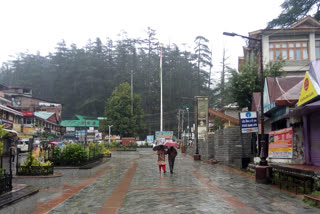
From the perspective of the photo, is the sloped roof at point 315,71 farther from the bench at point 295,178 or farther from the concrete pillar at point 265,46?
the concrete pillar at point 265,46

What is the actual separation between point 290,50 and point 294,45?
592mm

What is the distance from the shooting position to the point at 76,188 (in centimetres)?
1158

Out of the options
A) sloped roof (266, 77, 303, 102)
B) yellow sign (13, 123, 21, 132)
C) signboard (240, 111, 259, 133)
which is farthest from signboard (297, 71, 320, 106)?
yellow sign (13, 123, 21, 132)

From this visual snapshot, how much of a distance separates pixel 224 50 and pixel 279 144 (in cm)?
4568

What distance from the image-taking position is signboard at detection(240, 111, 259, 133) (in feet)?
52.6

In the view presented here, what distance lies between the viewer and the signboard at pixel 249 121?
1602 cm

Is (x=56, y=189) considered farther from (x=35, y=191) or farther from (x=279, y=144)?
(x=279, y=144)

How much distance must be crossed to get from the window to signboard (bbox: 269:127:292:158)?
59.0ft

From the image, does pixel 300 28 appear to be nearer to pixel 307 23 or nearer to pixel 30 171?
pixel 307 23

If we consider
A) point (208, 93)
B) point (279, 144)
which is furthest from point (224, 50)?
point (279, 144)

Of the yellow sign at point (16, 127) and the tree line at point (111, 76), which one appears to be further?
the tree line at point (111, 76)

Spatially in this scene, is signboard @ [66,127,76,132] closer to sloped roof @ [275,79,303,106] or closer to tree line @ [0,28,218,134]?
tree line @ [0,28,218,134]

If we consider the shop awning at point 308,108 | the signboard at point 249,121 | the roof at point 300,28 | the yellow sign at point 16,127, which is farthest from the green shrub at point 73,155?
the yellow sign at point 16,127

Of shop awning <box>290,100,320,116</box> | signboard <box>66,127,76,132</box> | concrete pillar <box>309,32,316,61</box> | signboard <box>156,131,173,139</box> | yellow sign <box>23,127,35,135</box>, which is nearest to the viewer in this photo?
shop awning <box>290,100,320,116</box>
